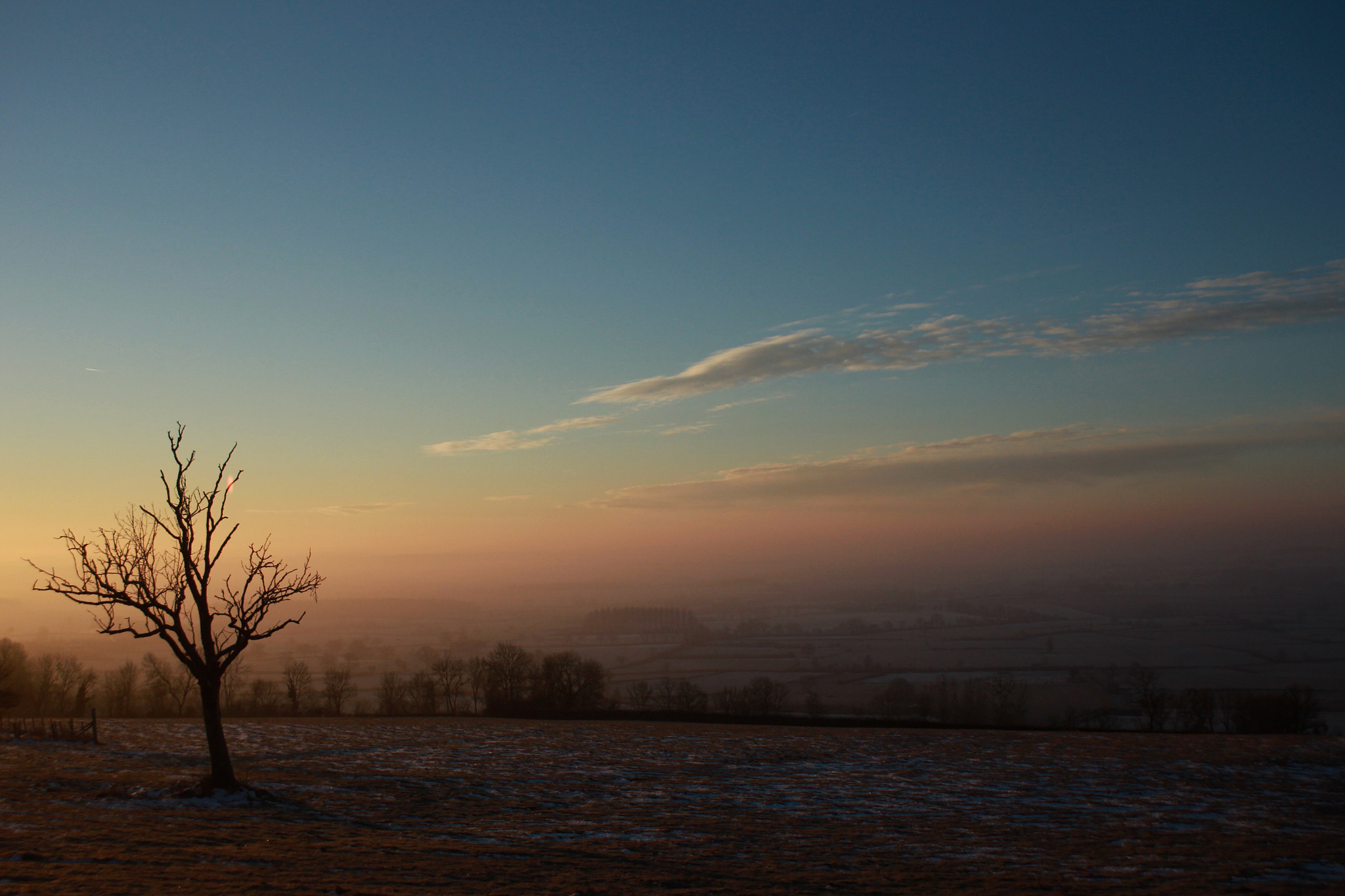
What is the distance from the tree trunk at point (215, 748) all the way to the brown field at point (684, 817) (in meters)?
1.22

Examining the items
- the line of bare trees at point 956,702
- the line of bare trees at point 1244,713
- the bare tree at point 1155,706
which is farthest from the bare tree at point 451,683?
the line of bare trees at point 1244,713

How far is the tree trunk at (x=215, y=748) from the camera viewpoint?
69.2ft

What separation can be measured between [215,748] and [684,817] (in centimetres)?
1387

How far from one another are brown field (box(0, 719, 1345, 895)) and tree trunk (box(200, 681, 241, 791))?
122 cm

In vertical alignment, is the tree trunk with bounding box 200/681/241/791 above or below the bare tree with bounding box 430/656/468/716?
above

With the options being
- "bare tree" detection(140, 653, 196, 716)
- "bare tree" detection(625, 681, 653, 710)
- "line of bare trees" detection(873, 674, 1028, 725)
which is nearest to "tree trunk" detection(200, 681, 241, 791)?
"bare tree" detection(625, 681, 653, 710)

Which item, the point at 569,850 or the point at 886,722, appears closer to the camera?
the point at 569,850

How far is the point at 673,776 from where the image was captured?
26.7 meters

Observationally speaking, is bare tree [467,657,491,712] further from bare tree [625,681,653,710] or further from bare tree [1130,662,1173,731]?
bare tree [1130,662,1173,731]

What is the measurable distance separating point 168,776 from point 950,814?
24.7m

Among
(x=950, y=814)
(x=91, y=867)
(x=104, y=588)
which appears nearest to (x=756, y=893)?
(x=950, y=814)

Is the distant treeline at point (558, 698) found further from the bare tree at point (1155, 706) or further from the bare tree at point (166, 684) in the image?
the bare tree at point (166, 684)

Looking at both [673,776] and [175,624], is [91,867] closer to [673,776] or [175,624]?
[175,624]

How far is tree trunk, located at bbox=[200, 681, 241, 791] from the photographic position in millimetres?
21094
